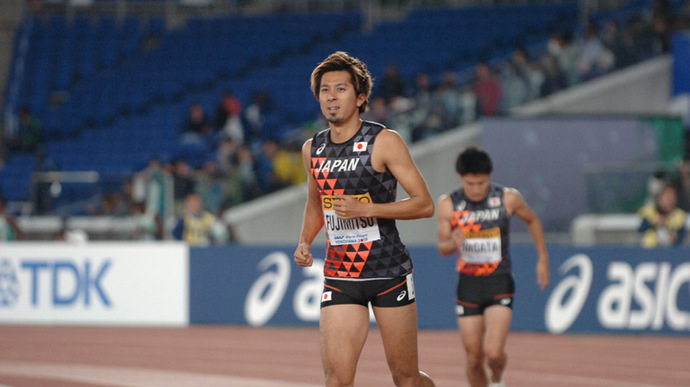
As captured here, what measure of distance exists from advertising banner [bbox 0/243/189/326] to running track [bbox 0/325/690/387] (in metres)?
0.48

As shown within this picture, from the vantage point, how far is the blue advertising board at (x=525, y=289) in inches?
623

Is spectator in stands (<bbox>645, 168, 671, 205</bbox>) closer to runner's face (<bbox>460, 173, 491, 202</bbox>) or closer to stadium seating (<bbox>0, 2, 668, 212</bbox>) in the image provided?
stadium seating (<bbox>0, 2, 668, 212</bbox>)

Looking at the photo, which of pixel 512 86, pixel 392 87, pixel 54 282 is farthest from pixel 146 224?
pixel 512 86

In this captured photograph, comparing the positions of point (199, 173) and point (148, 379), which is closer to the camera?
point (148, 379)

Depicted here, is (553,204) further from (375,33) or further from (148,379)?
(375,33)

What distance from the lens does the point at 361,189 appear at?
250 inches

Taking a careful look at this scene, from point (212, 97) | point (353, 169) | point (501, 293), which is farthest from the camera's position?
point (212, 97)

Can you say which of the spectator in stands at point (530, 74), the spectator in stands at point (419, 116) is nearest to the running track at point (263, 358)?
the spectator in stands at point (419, 116)

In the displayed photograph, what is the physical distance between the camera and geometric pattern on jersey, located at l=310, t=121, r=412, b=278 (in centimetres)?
634

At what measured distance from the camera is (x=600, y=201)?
17984 millimetres

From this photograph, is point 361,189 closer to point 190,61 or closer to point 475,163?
point 475,163

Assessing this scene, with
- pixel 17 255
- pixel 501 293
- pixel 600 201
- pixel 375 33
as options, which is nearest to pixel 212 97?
pixel 375 33

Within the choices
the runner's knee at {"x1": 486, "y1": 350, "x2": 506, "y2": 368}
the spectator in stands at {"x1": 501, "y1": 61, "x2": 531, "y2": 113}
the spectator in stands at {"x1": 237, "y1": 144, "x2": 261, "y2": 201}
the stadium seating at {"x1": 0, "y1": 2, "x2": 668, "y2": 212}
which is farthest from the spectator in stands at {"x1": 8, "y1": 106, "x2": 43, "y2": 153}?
the runner's knee at {"x1": 486, "y1": 350, "x2": 506, "y2": 368}

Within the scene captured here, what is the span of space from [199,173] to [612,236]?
272 inches
